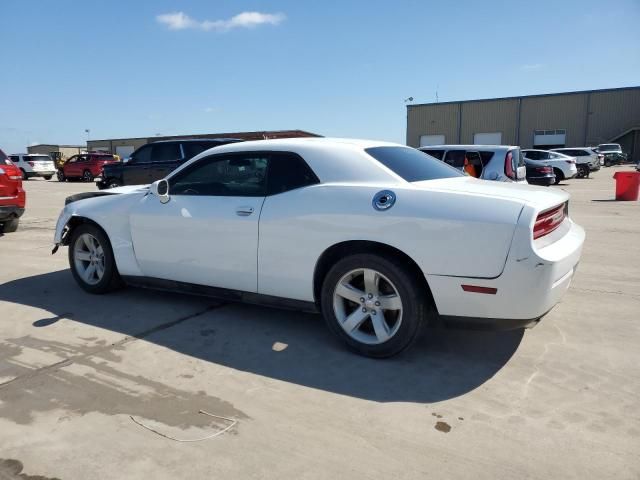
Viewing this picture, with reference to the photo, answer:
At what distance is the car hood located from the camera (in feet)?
10.7

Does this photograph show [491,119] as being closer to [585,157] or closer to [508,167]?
[585,157]

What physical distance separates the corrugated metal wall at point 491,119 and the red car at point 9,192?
4695cm

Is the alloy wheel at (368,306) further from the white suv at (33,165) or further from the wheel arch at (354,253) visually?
the white suv at (33,165)

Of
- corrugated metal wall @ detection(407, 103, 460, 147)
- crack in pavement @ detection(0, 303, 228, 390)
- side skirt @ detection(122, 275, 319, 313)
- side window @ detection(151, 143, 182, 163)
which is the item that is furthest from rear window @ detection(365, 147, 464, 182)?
corrugated metal wall @ detection(407, 103, 460, 147)

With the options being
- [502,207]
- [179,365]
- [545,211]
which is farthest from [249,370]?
[545,211]

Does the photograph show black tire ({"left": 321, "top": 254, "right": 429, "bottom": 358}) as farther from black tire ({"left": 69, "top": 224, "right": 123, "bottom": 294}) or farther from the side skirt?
black tire ({"left": 69, "top": 224, "right": 123, "bottom": 294})

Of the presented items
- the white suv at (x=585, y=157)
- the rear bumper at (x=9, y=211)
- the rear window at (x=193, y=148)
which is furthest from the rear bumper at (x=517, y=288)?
the white suv at (x=585, y=157)

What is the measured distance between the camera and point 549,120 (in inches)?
1871

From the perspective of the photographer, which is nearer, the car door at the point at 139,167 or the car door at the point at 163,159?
the car door at the point at 163,159

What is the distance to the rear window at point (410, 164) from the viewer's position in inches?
149

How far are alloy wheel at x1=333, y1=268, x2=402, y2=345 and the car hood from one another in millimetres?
746

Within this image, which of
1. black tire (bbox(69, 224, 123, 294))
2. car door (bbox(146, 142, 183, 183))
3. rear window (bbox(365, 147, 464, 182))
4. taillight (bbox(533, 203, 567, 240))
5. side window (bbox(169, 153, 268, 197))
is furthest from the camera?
car door (bbox(146, 142, 183, 183))

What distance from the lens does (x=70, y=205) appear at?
5.32 metres

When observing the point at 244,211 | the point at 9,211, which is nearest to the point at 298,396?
the point at 244,211
